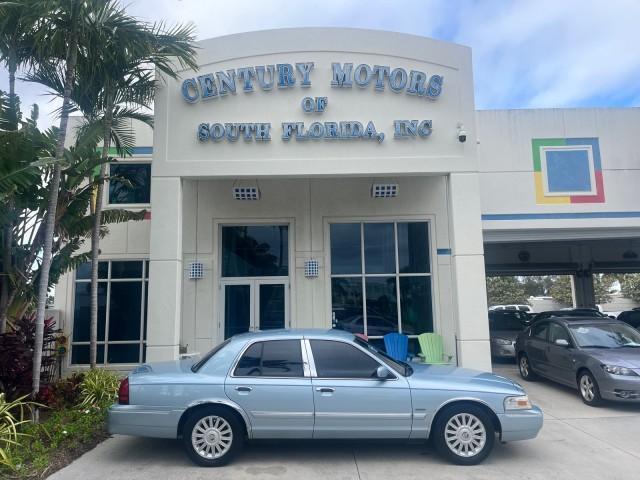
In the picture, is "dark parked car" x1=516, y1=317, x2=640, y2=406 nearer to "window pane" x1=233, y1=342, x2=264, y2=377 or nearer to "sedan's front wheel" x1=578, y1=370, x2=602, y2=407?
"sedan's front wheel" x1=578, y1=370, x2=602, y2=407

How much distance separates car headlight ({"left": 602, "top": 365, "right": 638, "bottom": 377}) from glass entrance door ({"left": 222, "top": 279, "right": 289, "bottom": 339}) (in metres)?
6.37

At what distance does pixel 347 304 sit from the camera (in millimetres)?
11539

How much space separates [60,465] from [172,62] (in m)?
7.27

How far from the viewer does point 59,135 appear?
7.82m

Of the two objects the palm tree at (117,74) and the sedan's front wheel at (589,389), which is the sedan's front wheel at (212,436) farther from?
the sedan's front wheel at (589,389)

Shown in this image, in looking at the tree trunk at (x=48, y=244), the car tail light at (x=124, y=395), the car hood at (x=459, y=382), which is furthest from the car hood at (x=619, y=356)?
the tree trunk at (x=48, y=244)

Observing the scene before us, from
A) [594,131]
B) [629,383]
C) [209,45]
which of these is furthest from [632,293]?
[209,45]

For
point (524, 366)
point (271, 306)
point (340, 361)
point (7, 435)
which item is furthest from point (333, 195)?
point (7, 435)

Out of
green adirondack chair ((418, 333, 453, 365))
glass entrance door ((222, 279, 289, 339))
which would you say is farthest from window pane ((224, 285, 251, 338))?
green adirondack chair ((418, 333, 453, 365))

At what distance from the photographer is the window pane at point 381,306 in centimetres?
1148

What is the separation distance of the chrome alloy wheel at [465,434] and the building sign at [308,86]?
555cm

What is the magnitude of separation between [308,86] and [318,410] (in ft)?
21.1

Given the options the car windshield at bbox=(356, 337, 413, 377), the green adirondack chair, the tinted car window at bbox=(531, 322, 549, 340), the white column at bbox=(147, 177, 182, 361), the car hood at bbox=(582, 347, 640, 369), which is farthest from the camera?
the tinted car window at bbox=(531, 322, 549, 340)

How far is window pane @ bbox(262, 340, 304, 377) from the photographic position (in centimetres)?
586
